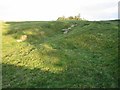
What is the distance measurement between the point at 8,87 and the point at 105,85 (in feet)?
31.3

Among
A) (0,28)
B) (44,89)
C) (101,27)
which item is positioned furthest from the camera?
(0,28)

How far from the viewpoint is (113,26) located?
54.2m

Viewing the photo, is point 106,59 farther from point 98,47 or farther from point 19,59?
point 19,59

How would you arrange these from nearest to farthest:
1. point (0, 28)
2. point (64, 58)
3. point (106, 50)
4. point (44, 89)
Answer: point (44, 89)
point (64, 58)
point (106, 50)
point (0, 28)

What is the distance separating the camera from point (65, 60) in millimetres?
35188

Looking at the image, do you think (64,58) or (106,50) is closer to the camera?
(64,58)

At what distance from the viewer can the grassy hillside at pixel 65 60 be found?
99.6 ft

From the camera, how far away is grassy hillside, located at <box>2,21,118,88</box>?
30.3m

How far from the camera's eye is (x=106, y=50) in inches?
1606

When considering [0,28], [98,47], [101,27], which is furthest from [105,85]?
[0,28]

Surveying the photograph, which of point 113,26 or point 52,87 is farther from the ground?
point 113,26

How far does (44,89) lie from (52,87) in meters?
0.77

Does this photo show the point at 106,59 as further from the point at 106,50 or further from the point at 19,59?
the point at 19,59

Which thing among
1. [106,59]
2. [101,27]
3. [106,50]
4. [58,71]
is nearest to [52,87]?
[58,71]
